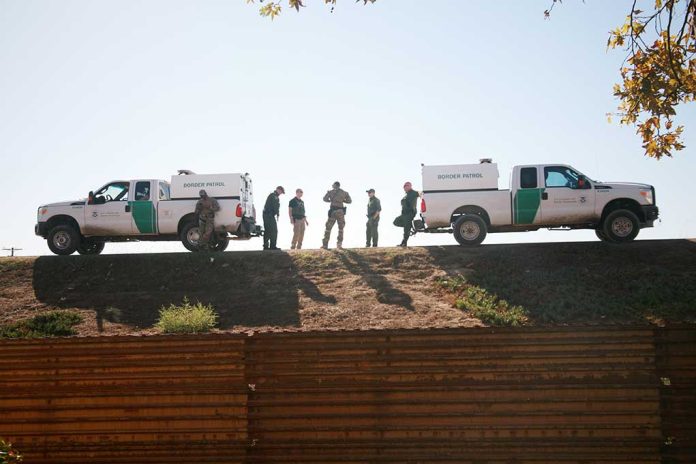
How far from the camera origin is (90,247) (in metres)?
19.1

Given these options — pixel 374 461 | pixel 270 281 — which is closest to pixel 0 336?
pixel 270 281

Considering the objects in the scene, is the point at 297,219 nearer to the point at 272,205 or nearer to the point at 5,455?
the point at 272,205

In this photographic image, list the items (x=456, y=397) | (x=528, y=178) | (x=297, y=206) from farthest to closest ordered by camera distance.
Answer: (x=297, y=206) < (x=528, y=178) < (x=456, y=397)

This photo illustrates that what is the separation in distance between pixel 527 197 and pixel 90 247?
12210 millimetres

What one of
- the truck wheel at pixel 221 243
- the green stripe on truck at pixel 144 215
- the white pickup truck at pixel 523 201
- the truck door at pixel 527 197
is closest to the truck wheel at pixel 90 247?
the green stripe on truck at pixel 144 215

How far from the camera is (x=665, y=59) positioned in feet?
35.7

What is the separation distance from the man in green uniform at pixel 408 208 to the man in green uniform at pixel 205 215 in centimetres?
498

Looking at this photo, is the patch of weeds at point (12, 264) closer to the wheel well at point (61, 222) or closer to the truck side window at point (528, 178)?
the wheel well at point (61, 222)

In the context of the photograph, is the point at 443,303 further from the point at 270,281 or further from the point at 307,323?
the point at 270,281

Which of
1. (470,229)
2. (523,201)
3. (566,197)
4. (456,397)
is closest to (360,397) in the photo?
(456,397)

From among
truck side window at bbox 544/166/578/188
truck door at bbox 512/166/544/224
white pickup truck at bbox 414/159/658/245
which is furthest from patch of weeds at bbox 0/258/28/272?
truck side window at bbox 544/166/578/188

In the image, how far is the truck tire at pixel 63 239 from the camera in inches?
723

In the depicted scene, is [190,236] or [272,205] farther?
[272,205]

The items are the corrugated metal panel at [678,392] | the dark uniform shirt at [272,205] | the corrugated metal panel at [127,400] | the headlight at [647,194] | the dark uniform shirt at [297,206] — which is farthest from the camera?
the dark uniform shirt at [297,206]
